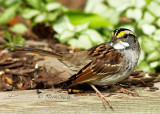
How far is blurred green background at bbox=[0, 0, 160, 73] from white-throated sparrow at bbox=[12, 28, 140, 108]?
1.82 m

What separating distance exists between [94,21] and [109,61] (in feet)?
8.83

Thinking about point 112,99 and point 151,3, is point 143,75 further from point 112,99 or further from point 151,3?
point 151,3

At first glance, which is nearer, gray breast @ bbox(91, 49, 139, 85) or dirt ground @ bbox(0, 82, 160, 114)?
dirt ground @ bbox(0, 82, 160, 114)

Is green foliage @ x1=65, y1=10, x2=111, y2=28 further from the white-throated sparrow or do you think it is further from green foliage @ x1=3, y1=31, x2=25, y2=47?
the white-throated sparrow

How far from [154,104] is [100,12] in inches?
144

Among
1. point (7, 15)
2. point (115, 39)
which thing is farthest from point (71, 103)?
point (7, 15)

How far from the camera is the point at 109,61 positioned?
3.82m

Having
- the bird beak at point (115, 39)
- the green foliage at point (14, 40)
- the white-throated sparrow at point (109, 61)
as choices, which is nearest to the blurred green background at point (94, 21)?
the green foliage at point (14, 40)

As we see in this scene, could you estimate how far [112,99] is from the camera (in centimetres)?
352

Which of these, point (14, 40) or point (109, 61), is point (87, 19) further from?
point (109, 61)

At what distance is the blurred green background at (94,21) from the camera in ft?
19.2

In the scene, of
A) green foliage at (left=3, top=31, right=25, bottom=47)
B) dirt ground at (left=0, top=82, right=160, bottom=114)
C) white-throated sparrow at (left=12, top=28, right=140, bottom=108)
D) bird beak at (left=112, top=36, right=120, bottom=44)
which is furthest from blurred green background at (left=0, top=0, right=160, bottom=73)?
dirt ground at (left=0, top=82, right=160, bottom=114)

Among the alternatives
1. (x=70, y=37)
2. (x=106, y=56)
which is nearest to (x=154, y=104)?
(x=106, y=56)

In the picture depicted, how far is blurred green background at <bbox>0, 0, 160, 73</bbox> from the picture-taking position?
230 inches
